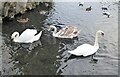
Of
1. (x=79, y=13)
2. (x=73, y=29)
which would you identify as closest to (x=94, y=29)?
(x=73, y=29)

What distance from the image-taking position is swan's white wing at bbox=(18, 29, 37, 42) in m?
15.1

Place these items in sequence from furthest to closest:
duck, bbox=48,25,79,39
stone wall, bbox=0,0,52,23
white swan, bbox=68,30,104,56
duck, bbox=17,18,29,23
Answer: duck, bbox=17,18,29,23
stone wall, bbox=0,0,52,23
duck, bbox=48,25,79,39
white swan, bbox=68,30,104,56

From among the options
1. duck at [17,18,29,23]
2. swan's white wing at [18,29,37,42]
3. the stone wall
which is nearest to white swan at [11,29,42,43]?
swan's white wing at [18,29,37,42]

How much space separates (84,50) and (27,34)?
3017 mm

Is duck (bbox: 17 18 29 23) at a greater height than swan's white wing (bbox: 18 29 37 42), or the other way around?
duck (bbox: 17 18 29 23)

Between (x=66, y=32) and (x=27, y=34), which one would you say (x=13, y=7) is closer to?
(x=27, y=34)

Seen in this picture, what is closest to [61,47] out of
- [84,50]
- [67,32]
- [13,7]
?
[84,50]

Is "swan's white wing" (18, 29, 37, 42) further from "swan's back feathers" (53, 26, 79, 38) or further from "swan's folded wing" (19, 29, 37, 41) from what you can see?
"swan's back feathers" (53, 26, 79, 38)

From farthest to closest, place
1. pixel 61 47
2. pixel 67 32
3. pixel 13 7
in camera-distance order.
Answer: pixel 13 7
pixel 67 32
pixel 61 47

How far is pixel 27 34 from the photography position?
15.4 meters

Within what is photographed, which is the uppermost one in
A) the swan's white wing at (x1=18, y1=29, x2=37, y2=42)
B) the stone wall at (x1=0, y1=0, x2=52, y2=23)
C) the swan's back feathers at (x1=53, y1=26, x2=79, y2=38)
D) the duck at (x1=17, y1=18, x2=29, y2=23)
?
the stone wall at (x1=0, y1=0, x2=52, y2=23)

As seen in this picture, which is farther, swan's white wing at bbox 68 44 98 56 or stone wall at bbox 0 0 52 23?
stone wall at bbox 0 0 52 23

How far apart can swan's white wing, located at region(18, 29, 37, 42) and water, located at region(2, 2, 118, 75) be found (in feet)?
1.26

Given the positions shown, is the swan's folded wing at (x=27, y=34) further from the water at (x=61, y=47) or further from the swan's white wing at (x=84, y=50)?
the swan's white wing at (x=84, y=50)
